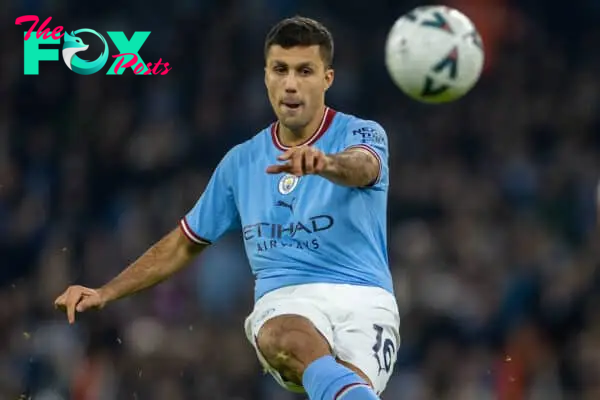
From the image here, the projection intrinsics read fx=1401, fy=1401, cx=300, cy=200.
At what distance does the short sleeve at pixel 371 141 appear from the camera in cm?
639

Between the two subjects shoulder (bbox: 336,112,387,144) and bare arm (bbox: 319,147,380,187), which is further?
shoulder (bbox: 336,112,387,144)

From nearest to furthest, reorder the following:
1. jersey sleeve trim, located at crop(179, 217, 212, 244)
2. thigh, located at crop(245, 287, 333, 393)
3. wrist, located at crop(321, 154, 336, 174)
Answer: wrist, located at crop(321, 154, 336, 174), thigh, located at crop(245, 287, 333, 393), jersey sleeve trim, located at crop(179, 217, 212, 244)

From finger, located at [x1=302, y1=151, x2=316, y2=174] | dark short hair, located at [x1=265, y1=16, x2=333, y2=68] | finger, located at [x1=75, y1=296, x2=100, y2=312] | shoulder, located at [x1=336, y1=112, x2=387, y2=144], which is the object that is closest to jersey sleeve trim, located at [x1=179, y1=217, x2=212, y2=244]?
finger, located at [x1=75, y1=296, x2=100, y2=312]

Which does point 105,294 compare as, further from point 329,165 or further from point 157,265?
point 329,165

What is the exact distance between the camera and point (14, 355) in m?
11.3

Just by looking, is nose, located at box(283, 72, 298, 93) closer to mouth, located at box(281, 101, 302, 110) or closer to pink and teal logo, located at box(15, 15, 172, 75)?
mouth, located at box(281, 101, 302, 110)

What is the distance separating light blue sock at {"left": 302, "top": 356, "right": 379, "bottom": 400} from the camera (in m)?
5.74

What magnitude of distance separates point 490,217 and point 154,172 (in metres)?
3.34

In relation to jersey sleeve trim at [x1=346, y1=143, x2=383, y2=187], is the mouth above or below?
above

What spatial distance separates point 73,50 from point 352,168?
9.07 metres

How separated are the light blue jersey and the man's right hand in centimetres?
76

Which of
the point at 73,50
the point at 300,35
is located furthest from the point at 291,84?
the point at 73,50

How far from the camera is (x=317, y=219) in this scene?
20.9ft

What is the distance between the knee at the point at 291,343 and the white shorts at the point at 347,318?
57 millimetres
